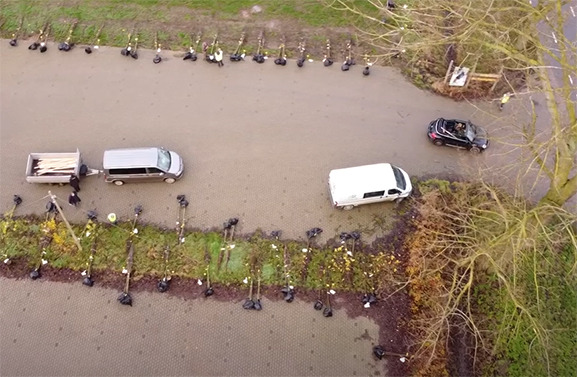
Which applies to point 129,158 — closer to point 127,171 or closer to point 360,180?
point 127,171

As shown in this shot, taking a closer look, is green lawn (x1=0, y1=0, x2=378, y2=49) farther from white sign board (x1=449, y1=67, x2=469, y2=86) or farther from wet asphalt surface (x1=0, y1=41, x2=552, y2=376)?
white sign board (x1=449, y1=67, x2=469, y2=86)

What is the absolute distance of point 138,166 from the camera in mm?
17516

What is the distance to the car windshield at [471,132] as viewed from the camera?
63.8 ft

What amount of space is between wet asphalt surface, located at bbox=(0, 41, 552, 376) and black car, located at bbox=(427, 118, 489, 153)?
18.0 inches

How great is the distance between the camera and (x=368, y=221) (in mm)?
17781

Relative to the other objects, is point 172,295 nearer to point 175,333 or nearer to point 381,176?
point 175,333

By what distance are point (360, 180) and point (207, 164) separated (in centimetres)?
663

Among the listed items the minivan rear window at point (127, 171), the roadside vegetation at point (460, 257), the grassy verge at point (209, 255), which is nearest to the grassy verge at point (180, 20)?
the roadside vegetation at point (460, 257)

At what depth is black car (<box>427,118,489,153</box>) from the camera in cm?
1942

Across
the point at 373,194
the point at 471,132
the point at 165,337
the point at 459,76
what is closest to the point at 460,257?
the point at 373,194

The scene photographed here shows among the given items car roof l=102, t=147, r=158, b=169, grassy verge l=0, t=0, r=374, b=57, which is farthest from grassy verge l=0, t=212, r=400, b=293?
grassy verge l=0, t=0, r=374, b=57

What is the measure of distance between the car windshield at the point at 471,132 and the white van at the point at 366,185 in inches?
157

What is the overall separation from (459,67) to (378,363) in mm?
14016

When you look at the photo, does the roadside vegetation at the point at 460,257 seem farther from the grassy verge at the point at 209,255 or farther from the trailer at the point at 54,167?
the trailer at the point at 54,167
